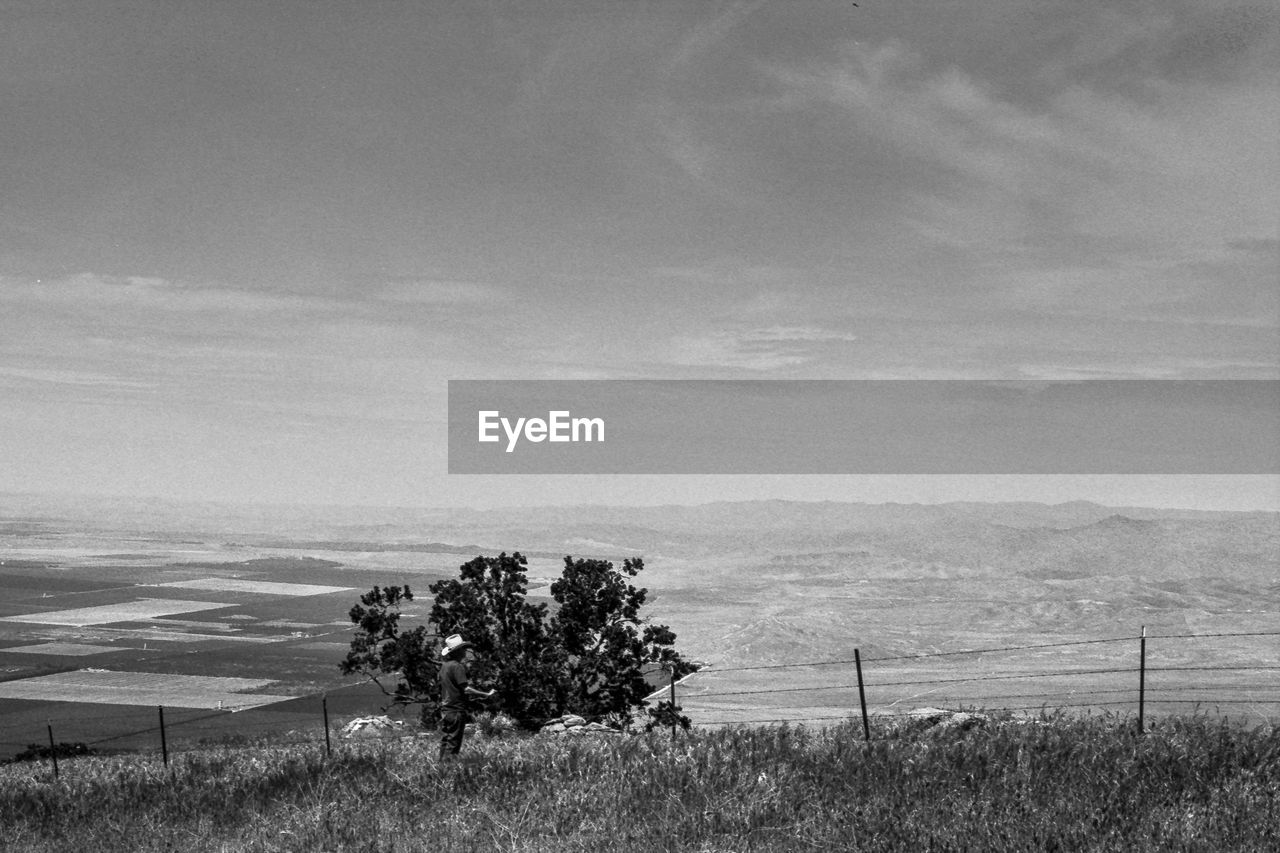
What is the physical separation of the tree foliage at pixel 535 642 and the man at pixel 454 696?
1667 centimetres

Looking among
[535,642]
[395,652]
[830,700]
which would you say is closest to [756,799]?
[535,642]

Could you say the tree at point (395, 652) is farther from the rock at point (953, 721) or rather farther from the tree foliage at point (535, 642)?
the rock at point (953, 721)

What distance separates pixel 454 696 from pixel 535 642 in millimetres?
18752

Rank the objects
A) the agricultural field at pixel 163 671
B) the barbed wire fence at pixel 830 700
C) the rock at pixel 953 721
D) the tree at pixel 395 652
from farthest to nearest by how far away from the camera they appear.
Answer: the agricultural field at pixel 163 671 < the barbed wire fence at pixel 830 700 < the tree at pixel 395 652 < the rock at pixel 953 721

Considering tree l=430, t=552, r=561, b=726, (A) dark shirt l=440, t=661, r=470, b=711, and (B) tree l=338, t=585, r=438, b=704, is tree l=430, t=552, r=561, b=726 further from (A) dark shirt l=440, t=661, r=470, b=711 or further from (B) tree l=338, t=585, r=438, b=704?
(A) dark shirt l=440, t=661, r=470, b=711

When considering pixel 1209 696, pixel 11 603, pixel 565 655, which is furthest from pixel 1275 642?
pixel 11 603

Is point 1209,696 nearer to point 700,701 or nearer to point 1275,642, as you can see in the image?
point 700,701

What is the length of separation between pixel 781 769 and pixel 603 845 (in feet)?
7.72

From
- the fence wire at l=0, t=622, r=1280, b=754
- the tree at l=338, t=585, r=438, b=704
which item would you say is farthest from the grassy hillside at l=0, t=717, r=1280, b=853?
the fence wire at l=0, t=622, r=1280, b=754

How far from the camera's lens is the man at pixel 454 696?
15.9m

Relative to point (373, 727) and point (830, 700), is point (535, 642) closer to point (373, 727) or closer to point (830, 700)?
point (373, 727)

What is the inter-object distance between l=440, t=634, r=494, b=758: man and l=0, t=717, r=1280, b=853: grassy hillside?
200 centimetres

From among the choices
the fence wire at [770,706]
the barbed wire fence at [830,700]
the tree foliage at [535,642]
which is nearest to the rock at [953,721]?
the tree foliage at [535,642]

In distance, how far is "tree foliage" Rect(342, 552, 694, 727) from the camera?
32.9m
